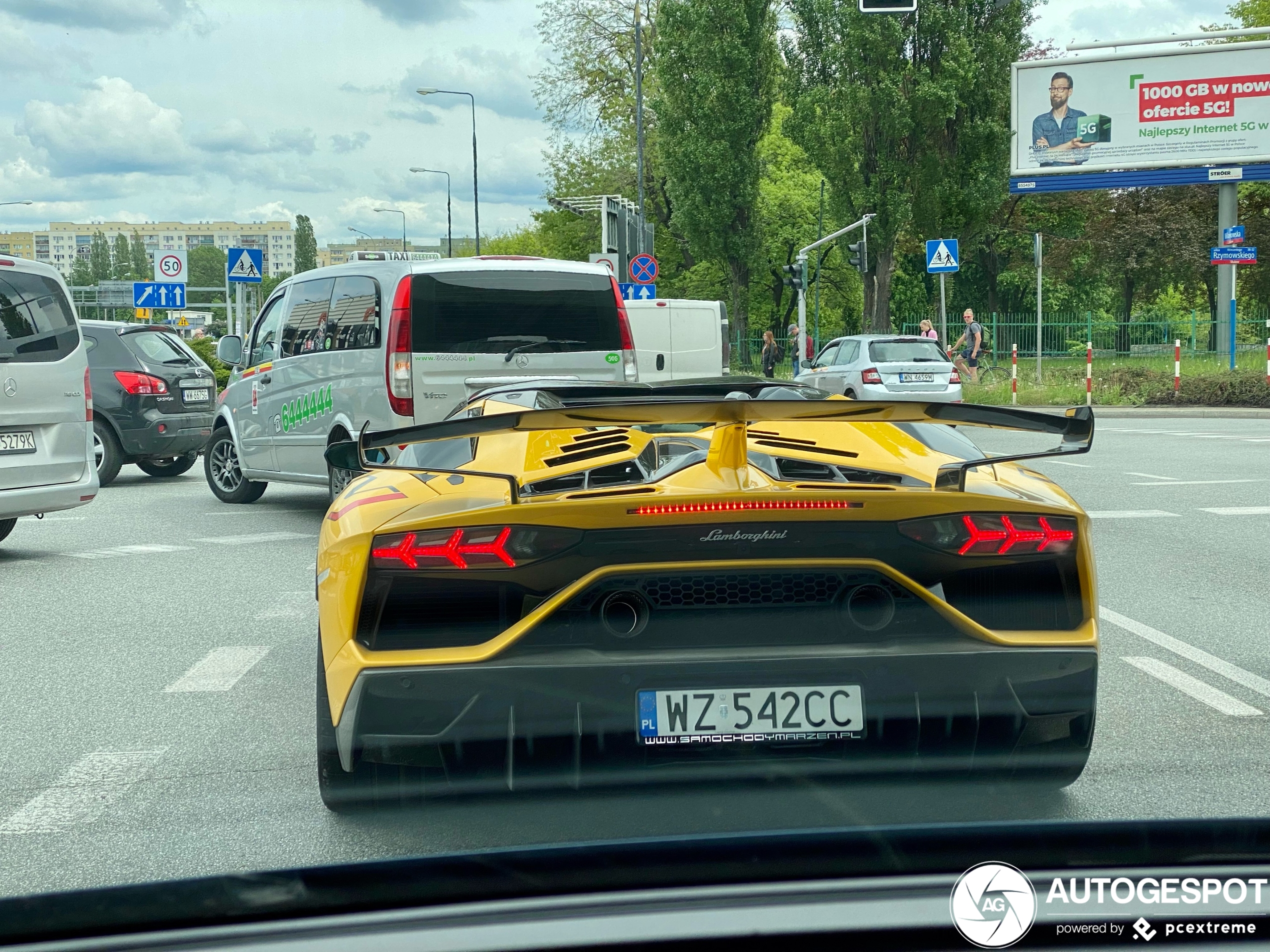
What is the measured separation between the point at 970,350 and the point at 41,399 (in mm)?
26100

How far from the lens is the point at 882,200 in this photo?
42.7 metres

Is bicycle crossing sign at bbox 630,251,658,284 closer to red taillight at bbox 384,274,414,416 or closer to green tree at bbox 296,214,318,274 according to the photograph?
red taillight at bbox 384,274,414,416

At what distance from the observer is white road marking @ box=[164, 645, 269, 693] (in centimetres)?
585

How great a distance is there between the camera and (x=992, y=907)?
1.86 metres

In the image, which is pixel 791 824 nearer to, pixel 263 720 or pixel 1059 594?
pixel 1059 594

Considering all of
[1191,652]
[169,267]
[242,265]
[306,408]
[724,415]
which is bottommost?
[1191,652]

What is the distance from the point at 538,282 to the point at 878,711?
792 centimetres

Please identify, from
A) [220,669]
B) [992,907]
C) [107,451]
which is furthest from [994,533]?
[107,451]

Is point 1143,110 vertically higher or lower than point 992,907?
higher

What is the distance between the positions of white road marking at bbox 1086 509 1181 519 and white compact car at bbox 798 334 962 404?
12013 mm

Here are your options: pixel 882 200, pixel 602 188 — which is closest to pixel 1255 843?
pixel 882 200

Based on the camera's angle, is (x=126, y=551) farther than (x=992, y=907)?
Yes

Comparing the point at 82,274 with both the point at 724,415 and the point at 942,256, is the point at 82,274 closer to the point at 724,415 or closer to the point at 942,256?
the point at 942,256

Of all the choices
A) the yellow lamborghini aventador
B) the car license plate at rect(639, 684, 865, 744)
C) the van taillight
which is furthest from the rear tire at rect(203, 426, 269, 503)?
the car license plate at rect(639, 684, 865, 744)
